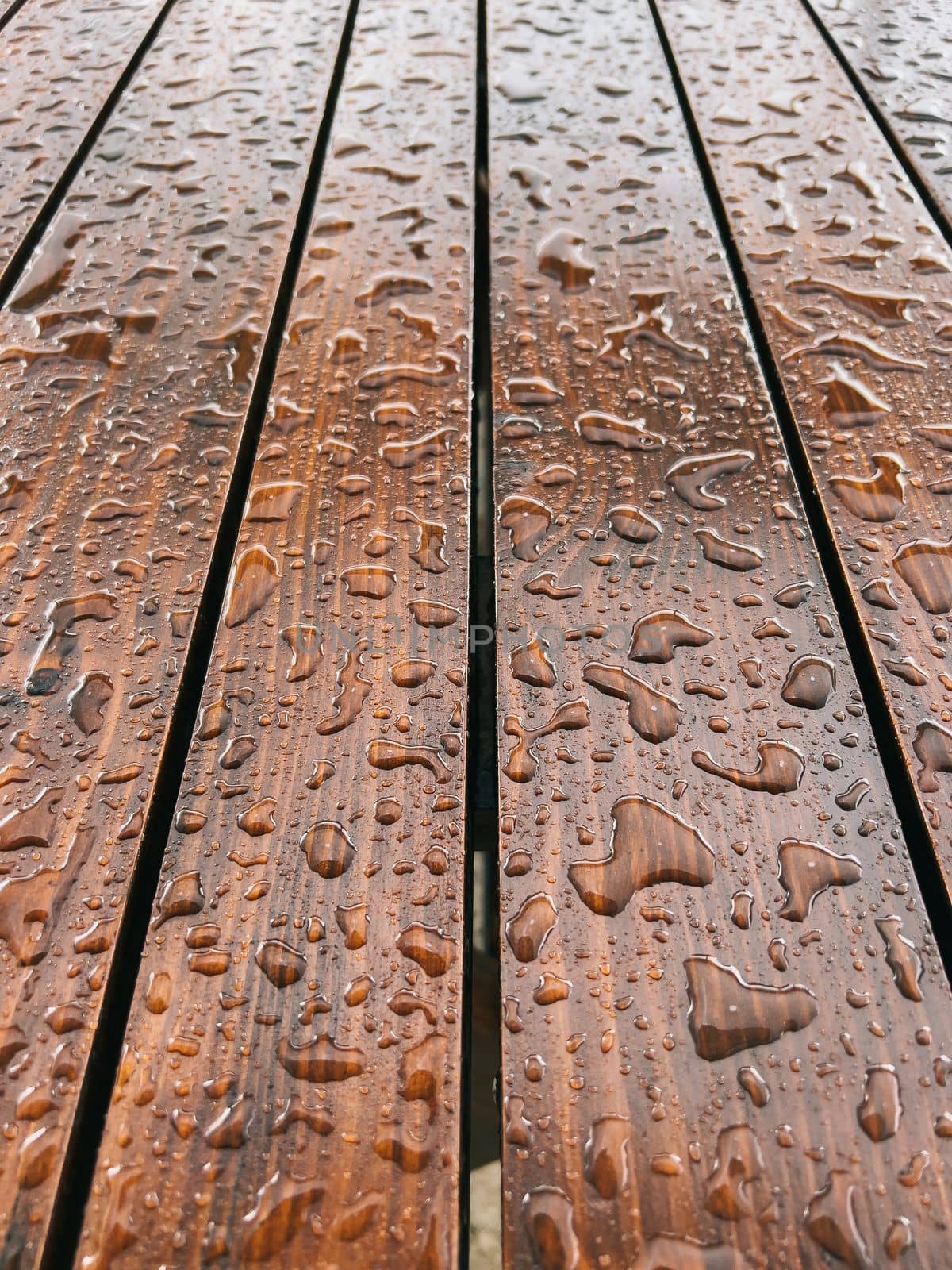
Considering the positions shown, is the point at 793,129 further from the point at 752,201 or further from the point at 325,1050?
the point at 325,1050

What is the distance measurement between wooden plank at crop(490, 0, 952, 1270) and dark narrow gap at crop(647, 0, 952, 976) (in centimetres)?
1

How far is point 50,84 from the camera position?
1248 mm

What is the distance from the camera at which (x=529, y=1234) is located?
43 cm

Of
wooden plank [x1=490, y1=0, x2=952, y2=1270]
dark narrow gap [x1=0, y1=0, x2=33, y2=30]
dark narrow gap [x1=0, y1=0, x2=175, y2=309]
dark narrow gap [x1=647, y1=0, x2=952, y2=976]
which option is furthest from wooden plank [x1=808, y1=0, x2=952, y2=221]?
dark narrow gap [x1=0, y1=0, x2=33, y2=30]

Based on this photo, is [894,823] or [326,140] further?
[326,140]

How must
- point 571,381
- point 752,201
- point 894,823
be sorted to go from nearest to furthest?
point 894,823
point 571,381
point 752,201

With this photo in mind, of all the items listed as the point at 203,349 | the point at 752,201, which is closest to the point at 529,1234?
the point at 203,349

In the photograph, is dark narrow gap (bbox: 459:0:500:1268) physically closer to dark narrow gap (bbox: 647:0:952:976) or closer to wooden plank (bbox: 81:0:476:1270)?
wooden plank (bbox: 81:0:476:1270)

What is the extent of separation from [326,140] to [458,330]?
452 mm

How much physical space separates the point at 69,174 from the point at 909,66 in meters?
1.13

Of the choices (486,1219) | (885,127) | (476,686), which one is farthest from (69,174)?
(486,1219)

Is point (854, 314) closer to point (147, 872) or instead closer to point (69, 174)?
point (147, 872)

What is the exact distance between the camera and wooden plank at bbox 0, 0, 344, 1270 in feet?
1.65

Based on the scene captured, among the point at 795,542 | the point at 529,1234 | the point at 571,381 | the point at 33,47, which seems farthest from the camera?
the point at 33,47
